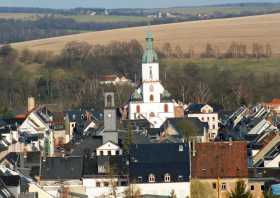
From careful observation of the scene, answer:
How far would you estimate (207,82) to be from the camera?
11956 centimetres

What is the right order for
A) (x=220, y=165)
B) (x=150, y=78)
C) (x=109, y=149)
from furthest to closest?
(x=150, y=78) < (x=109, y=149) < (x=220, y=165)

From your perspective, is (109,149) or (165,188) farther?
(109,149)

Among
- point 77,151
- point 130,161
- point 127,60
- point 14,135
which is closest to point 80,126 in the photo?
point 14,135

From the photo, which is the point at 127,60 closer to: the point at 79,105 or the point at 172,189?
the point at 79,105

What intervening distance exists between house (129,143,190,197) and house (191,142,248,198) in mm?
549

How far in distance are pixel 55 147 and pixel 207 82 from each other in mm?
54618

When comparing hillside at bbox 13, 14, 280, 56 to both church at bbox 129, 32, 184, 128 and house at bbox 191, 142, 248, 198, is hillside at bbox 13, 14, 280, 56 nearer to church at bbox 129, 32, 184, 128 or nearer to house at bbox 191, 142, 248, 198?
church at bbox 129, 32, 184, 128

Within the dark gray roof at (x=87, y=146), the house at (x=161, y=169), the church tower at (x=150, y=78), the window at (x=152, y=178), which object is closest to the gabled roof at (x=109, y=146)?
the dark gray roof at (x=87, y=146)

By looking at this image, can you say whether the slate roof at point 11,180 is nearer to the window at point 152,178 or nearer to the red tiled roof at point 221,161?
the window at point 152,178

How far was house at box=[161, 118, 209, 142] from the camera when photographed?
7331 centimetres

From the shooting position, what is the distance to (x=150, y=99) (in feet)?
318

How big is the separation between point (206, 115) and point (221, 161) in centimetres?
3964

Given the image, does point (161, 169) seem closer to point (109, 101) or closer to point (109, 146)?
point (109, 146)

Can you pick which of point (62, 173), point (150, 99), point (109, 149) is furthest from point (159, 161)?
point (150, 99)
